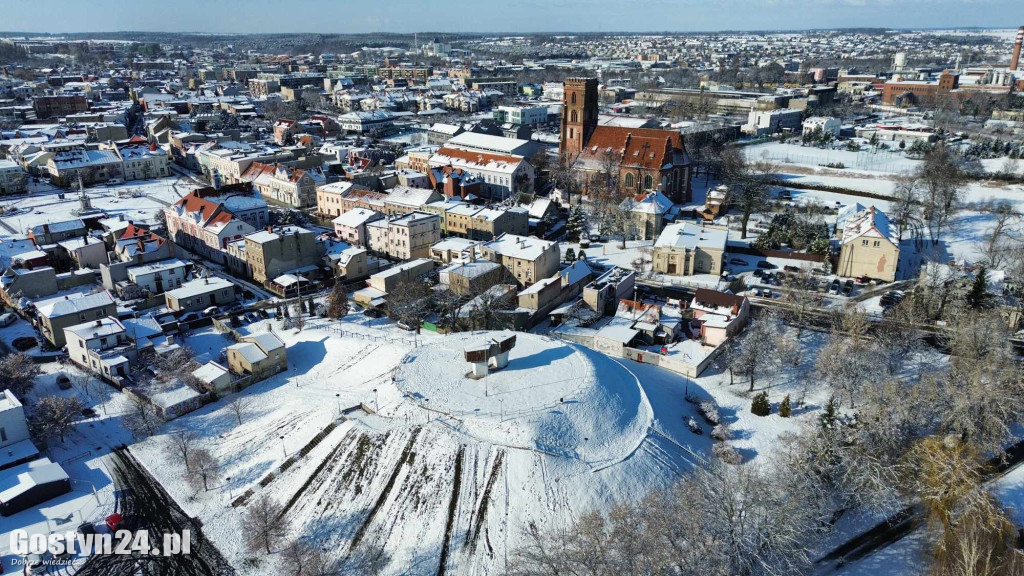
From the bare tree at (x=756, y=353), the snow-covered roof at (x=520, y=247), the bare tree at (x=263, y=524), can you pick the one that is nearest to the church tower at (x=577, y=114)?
the snow-covered roof at (x=520, y=247)

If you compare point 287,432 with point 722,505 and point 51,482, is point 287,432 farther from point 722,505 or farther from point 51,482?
point 722,505

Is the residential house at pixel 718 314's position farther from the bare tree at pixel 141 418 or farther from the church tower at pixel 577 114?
the church tower at pixel 577 114

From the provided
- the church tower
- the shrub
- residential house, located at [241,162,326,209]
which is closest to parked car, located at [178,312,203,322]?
residential house, located at [241,162,326,209]

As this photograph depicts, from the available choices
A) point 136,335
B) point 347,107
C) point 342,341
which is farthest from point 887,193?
point 347,107

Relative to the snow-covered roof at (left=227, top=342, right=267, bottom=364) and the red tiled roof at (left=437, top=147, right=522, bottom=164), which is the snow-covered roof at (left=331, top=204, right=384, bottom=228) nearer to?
the red tiled roof at (left=437, top=147, right=522, bottom=164)

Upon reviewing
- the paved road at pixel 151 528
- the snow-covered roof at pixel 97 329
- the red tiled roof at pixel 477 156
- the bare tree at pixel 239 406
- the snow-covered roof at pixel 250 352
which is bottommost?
the paved road at pixel 151 528

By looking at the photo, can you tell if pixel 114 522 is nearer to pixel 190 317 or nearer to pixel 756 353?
pixel 190 317
